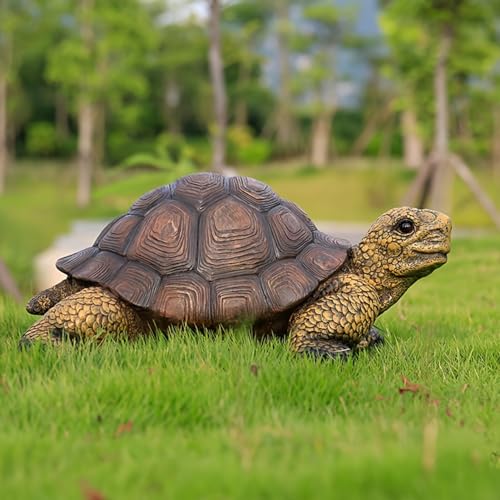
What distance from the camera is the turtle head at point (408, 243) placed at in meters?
3.81

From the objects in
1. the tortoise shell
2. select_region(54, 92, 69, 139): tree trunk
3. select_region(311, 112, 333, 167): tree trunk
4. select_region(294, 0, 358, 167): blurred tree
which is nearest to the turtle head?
the tortoise shell

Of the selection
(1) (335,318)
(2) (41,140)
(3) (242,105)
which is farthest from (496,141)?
(1) (335,318)

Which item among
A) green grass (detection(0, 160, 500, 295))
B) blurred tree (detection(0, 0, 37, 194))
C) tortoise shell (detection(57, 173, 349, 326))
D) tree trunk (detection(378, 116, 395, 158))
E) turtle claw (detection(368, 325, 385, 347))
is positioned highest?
blurred tree (detection(0, 0, 37, 194))

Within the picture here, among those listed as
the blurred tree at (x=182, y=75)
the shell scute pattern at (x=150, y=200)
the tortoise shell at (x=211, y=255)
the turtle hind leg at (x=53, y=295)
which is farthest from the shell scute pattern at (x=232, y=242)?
the blurred tree at (x=182, y=75)

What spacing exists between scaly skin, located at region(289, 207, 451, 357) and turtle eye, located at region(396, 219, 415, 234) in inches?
0.5

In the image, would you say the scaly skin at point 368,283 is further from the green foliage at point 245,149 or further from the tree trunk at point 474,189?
the green foliage at point 245,149

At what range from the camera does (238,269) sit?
3682 millimetres

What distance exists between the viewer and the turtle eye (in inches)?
152

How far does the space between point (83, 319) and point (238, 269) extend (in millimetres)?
835

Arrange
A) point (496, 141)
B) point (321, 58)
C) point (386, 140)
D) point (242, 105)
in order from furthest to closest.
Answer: point (242, 105) → point (321, 58) → point (386, 140) → point (496, 141)

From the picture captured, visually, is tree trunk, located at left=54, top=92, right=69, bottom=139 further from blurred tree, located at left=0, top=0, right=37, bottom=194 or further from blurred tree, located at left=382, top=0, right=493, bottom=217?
blurred tree, located at left=382, top=0, right=493, bottom=217

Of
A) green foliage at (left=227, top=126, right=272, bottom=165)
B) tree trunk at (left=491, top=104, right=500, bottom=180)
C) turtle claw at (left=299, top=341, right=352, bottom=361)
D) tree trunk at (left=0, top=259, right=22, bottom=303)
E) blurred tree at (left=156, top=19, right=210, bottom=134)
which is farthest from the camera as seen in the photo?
blurred tree at (left=156, top=19, right=210, bottom=134)

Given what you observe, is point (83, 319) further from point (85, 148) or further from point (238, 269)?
point (85, 148)

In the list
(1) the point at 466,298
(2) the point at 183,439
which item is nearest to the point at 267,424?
(2) the point at 183,439
